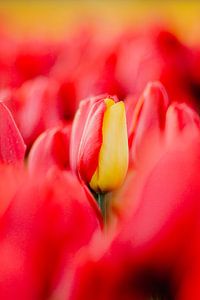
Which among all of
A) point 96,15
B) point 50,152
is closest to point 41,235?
point 50,152

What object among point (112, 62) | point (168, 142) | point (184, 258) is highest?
point (112, 62)

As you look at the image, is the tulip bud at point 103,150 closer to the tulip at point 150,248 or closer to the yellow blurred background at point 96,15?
the tulip at point 150,248

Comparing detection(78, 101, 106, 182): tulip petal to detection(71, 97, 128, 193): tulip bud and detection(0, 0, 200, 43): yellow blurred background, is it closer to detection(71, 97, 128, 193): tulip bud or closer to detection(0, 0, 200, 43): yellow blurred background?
detection(71, 97, 128, 193): tulip bud

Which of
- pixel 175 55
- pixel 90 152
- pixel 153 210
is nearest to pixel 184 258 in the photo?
pixel 153 210

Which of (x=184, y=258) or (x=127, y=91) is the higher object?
(x=127, y=91)

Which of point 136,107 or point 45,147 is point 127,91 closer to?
point 136,107

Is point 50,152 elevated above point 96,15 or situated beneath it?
situated beneath

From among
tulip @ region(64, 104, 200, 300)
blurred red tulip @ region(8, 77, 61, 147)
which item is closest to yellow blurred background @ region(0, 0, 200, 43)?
blurred red tulip @ region(8, 77, 61, 147)

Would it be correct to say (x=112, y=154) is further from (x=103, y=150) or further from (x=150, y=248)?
(x=150, y=248)
